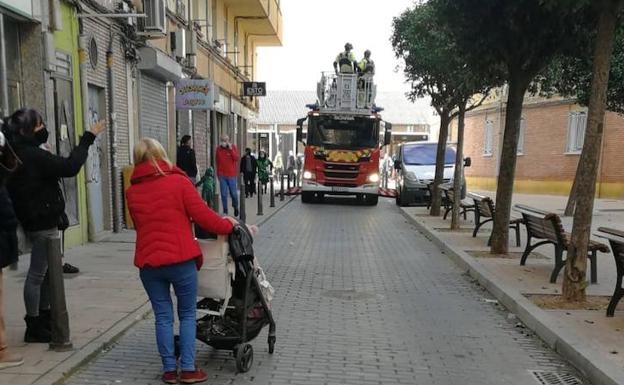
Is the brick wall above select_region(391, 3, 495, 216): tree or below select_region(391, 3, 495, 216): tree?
below

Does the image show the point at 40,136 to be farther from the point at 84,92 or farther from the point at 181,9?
the point at 181,9

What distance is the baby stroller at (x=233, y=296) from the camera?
13.2ft

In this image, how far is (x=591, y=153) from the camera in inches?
224

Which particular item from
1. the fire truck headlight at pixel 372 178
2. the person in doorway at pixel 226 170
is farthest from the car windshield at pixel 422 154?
the person in doorway at pixel 226 170

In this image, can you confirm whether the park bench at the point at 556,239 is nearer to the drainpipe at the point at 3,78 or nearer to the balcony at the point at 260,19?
Answer: the drainpipe at the point at 3,78

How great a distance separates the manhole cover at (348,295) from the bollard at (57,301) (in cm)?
316

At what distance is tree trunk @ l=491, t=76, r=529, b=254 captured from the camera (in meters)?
8.27

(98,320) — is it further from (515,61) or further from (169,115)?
(169,115)

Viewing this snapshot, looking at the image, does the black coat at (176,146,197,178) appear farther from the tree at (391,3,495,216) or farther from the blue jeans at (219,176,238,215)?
the tree at (391,3,495,216)

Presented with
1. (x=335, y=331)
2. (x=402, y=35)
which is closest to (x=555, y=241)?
(x=335, y=331)

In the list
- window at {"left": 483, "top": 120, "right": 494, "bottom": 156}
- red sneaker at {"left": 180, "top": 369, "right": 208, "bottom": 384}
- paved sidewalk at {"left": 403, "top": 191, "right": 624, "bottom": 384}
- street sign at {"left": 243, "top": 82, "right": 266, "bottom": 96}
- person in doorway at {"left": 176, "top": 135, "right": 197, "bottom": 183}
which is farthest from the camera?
window at {"left": 483, "top": 120, "right": 494, "bottom": 156}

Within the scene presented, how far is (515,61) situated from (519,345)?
464cm

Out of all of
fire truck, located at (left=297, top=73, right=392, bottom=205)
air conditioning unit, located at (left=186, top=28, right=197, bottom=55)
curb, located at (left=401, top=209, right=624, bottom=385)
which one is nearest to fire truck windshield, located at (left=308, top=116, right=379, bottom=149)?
A: fire truck, located at (left=297, top=73, right=392, bottom=205)

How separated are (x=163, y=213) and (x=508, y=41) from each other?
6181mm
